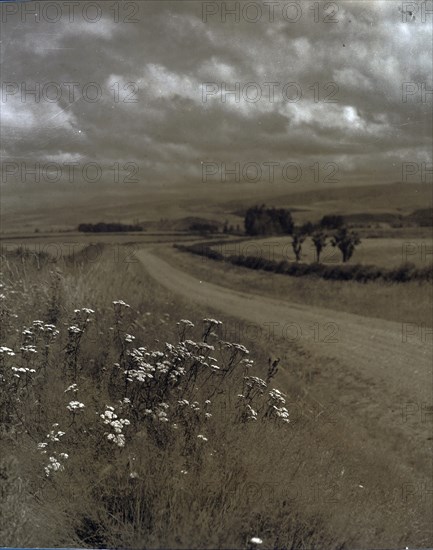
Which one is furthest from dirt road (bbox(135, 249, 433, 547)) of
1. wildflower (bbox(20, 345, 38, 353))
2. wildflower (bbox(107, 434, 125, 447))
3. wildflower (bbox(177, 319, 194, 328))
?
wildflower (bbox(107, 434, 125, 447))

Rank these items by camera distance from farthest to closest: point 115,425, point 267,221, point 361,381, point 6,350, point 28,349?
point 361,381
point 267,221
point 28,349
point 6,350
point 115,425

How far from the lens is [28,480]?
14.5 ft

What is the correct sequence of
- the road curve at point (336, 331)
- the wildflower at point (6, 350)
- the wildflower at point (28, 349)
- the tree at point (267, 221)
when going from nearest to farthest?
1. the wildflower at point (6, 350)
2. the wildflower at point (28, 349)
3. the tree at point (267, 221)
4. the road curve at point (336, 331)

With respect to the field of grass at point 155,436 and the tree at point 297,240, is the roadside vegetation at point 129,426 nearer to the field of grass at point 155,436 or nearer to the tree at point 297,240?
the field of grass at point 155,436

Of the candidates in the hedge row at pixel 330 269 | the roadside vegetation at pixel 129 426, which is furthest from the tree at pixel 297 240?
the roadside vegetation at pixel 129 426

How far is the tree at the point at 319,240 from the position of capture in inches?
212

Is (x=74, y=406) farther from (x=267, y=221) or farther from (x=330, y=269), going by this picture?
(x=330, y=269)

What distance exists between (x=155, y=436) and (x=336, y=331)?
5.12 feet

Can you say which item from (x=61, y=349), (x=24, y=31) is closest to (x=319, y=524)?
(x=61, y=349)

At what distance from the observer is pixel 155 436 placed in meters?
4.62

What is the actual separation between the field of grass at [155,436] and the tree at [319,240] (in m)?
0.73

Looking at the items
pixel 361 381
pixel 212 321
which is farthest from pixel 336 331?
pixel 212 321

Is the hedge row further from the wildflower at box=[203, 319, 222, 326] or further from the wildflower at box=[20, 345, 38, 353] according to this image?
the wildflower at box=[20, 345, 38, 353]

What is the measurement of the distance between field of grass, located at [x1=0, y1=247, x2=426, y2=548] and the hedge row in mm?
431
